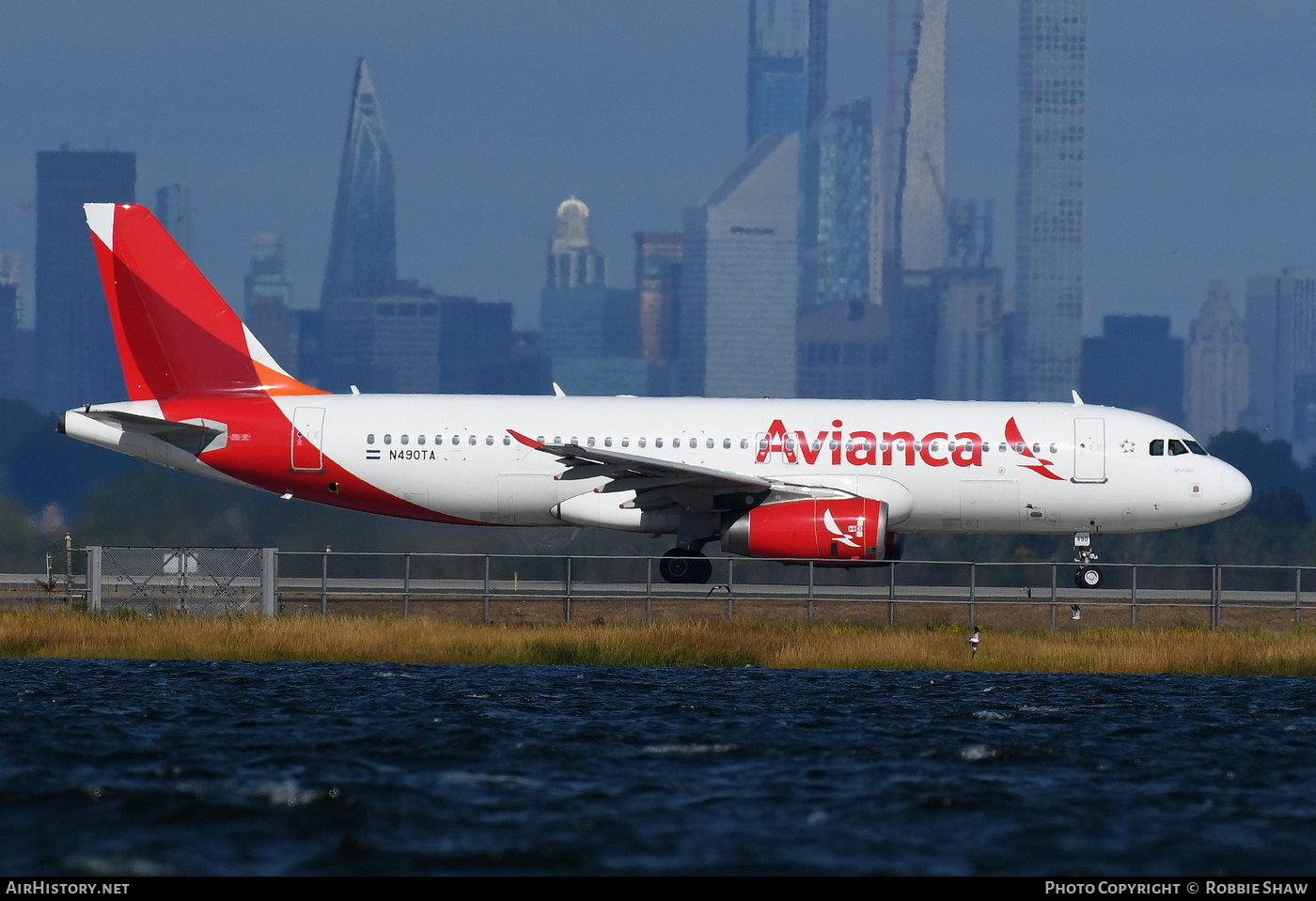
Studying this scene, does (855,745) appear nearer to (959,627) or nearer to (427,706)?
(427,706)

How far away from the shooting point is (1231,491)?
38.5 m

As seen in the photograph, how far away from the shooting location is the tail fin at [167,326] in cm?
3984

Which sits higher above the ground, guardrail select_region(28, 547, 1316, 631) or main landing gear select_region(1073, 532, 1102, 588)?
main landing gear select_region(1073, 532, 1102, 588)

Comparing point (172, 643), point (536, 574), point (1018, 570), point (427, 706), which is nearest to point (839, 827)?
point (427, 706)

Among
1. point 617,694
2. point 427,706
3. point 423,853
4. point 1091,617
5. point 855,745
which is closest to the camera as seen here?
point 423,853

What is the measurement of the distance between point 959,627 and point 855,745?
1213 cm

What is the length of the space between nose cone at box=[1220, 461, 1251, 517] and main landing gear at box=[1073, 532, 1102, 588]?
284cm

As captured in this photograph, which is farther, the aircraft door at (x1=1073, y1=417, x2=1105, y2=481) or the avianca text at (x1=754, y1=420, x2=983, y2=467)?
the aircraft door at (x1=1073, y1=417, x2=1105, y2=481)

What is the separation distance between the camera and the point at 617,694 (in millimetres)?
25562

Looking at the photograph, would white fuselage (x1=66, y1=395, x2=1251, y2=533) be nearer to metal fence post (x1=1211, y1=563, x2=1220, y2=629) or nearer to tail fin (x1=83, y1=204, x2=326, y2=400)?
tail fin (x1=83, y1=204, x2=326, y2=400)

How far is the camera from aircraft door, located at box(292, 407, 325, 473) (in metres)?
38.4

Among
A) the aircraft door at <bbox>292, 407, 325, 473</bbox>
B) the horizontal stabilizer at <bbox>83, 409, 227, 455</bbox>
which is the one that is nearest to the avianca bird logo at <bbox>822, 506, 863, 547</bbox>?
the aircraft door at <bbox>292, 407, 325, 473</bbox>

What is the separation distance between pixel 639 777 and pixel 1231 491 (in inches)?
926

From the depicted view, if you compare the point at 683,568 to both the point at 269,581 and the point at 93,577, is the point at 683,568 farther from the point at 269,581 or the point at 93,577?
the point at 93,577
